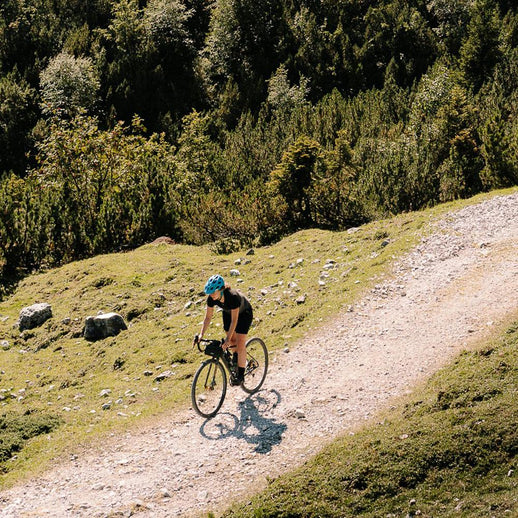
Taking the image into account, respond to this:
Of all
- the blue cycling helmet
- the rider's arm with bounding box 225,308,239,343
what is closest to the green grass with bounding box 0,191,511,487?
the rider's arm with bounding box 225,308,239,343

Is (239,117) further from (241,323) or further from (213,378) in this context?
(213,378)

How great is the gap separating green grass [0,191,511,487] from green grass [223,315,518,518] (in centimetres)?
427

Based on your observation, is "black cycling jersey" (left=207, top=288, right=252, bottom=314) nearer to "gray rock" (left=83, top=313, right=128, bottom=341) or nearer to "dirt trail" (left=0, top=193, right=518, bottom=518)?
"dirt trail" (left=0, top=193, right=518, bottom=518)

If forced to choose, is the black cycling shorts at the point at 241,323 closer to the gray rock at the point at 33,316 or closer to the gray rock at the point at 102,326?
the gray rock at the point at 102,326

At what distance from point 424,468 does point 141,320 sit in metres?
11.5

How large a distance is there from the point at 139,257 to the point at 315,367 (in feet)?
44.0

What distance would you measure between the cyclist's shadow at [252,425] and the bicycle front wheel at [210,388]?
0.20m

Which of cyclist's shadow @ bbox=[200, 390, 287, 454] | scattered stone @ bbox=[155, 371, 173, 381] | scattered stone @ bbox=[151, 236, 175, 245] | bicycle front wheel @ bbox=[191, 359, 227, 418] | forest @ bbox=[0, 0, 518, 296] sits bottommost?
cyclist's shadow @ bbox=[200, 390, 287, 454]

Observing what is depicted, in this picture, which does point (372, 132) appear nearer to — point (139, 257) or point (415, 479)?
point (139, 257)

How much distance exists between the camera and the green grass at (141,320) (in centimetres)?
1145

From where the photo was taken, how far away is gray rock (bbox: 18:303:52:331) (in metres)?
18.6

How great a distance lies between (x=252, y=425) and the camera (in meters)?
9.92

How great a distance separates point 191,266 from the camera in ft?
68.2

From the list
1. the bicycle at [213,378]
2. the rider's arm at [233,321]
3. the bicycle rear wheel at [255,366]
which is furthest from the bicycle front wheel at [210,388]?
the rider's arm at [233,321]
